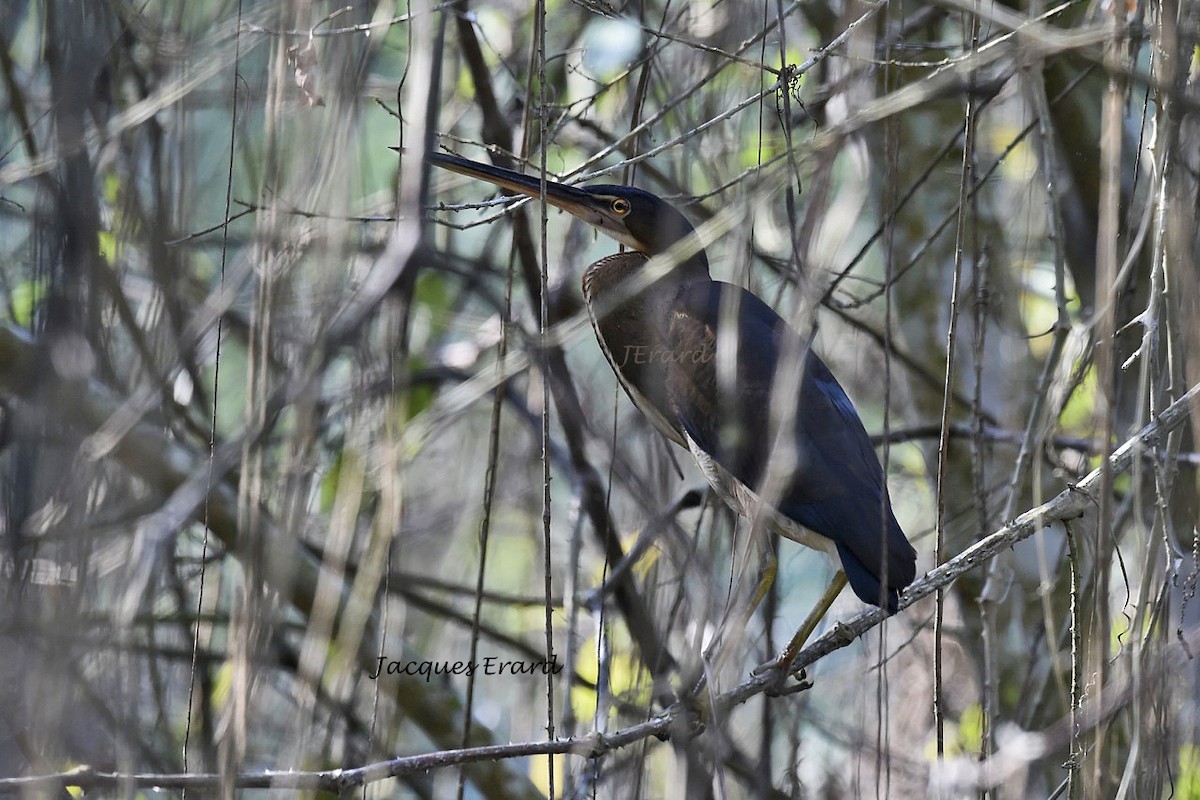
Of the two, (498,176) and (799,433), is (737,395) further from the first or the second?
(498,176)

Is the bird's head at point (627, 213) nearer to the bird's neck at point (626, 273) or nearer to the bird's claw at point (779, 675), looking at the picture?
the bird's neck at point (626, 273)

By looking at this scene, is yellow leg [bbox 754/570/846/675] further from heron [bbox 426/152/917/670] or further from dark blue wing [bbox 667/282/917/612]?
dark blue wing [bbox 667/282/917/612]

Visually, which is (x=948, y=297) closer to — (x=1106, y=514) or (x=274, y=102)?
(x=1106, y=514)

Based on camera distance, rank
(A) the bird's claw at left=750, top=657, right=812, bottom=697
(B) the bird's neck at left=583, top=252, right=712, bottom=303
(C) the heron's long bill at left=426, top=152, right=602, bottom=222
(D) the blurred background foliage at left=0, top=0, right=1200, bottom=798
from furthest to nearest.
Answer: (B) the bird's neck at left=583, top=252, right=712, bottom=303 < (A) the bird's claw at left=750, top=657, right=812, bottom=697 < (C) the heron's long bill at left=426, top=152, right=602, bottom=222 < (D) the blurred background foliage at left=0, top=0, right=1200, bottom=798

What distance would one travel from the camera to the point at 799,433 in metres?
2.59

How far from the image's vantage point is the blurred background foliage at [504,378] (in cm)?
121

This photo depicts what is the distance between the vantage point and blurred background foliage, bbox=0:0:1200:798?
1212 mm

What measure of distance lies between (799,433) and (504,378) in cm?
133

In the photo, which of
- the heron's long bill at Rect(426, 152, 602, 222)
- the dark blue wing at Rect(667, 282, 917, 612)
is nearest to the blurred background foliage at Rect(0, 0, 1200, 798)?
the heron's long bill at Rect(426, 152, 602, 222)

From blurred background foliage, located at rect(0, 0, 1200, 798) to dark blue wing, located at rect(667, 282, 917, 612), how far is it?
168 mm

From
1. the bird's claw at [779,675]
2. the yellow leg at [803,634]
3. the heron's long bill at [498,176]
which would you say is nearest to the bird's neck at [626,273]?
the heron's long bill at [498,176]

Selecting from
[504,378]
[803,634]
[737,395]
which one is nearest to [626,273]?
[737,395]

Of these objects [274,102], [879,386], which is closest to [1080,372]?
[274,102]

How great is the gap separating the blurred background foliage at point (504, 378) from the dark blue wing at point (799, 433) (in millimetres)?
168
